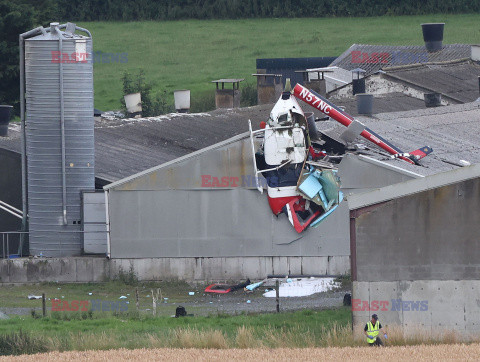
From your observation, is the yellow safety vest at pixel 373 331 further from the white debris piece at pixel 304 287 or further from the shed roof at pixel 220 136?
the shed roof at pixel 220 136

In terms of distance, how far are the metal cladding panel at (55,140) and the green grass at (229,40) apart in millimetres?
44205

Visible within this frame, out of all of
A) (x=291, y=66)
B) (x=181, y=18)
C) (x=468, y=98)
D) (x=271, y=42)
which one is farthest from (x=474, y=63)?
(x=181, y=18)

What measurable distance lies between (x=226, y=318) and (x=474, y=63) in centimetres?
4461

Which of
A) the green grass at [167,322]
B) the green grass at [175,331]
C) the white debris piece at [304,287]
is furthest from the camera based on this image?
the white debris piece at [304,287]

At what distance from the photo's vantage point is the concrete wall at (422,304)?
95.2ft

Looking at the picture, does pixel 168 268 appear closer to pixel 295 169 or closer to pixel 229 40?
pixel 295 169

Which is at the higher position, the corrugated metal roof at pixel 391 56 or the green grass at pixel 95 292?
the corrugated metal roof at pixel 391 56

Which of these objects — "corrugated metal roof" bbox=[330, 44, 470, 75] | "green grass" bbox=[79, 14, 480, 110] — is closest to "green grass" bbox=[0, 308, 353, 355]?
"corrugated metal roof" bbox=[330, 44, 470, 75]

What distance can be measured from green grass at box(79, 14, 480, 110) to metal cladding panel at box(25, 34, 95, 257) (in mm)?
44205

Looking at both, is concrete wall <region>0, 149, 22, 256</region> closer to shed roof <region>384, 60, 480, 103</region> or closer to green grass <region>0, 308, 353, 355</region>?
green grass <region>0, 308, 353, 355</region>

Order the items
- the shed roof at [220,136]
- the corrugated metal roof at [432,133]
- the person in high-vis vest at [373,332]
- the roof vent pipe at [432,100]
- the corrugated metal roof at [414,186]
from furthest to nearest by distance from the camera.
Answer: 1. the roof vent pipe at [432,100]
2. the shed roof at [220,136]
3. the corrugated metal roof at [432,133]
4. the corrugated metal roof at [414,186]
5. the person in high-vis vest at [373,332]

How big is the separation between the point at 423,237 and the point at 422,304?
5.22 ft

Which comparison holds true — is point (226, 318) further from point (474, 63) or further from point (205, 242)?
point (474, 63)

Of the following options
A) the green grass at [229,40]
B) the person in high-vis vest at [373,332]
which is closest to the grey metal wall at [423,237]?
the person in high-vis vest at [373,332]
